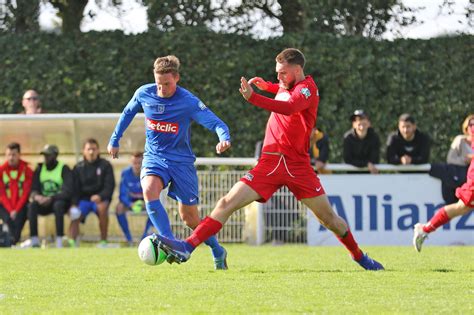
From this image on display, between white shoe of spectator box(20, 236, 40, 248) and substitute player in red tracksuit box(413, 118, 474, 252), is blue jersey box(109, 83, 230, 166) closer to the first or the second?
substitute player in red tracksuit box(413, 118, 474, 252)

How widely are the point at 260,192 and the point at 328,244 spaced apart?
25.1ft

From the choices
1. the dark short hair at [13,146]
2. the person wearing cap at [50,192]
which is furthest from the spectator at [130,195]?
the dark short hair at [13,146]

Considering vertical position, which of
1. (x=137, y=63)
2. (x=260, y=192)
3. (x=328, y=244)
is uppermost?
(x=137, y=63)

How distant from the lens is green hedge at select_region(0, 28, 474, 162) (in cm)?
2005

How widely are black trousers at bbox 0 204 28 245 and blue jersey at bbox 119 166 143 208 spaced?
57.8 inches

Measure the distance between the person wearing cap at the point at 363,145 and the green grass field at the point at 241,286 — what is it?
451 cm

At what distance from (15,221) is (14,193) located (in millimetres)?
427

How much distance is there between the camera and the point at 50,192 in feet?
59.4

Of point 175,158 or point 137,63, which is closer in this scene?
point 175,158

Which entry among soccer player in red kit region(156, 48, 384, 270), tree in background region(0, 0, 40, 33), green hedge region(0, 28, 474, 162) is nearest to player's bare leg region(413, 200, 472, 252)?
soccer player in red kit region(156, 48, 384, 270)

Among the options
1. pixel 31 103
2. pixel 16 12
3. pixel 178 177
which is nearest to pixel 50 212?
pixel 31 103

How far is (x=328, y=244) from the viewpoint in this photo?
59.2ft

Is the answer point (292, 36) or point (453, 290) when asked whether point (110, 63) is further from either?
point (453, 290)

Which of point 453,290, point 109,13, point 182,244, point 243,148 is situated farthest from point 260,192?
point 109,13
